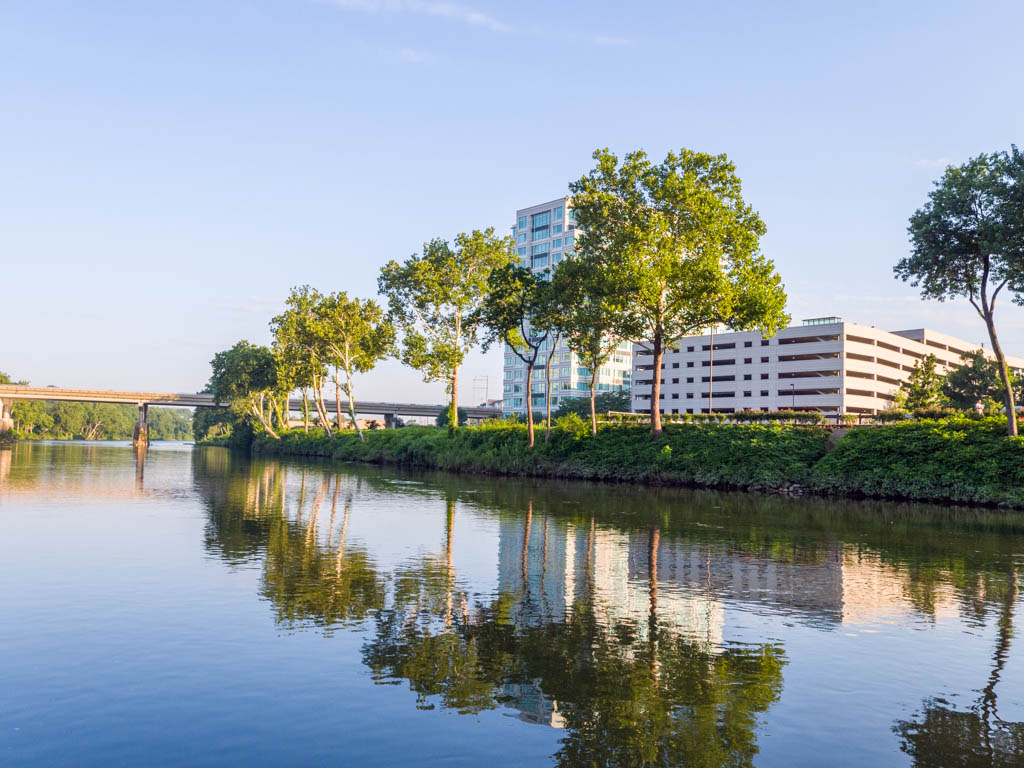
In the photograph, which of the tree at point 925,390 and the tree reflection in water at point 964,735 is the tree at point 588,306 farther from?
the tree at point 925,390

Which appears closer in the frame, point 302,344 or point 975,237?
point 975,237

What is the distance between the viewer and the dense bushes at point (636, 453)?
45375 mm

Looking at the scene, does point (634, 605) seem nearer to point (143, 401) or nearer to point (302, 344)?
point (302, 344)

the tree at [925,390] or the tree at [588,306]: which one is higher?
the tree at [588,306]

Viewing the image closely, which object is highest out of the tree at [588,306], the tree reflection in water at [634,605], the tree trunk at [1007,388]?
the tree at [588,306]

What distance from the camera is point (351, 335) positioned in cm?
8600

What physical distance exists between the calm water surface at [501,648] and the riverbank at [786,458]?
633 inches

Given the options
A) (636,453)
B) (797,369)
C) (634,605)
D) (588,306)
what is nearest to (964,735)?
(634,605)

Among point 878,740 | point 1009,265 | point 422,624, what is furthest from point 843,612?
point 1009,265

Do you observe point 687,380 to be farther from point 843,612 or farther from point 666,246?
point 843,612

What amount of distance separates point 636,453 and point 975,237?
22.7 m

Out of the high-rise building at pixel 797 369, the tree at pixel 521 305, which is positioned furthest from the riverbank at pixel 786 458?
the high-rise building at pixel 797 369

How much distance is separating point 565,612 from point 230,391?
393 ft

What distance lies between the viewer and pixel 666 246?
167ft
